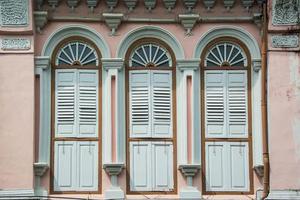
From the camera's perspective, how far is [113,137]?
15.7 metres

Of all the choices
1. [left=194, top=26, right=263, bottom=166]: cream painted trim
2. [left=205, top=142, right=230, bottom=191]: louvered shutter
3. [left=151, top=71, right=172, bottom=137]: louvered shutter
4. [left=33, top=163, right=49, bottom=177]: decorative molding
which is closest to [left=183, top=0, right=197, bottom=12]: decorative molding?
[left=194, top=26, right=263, bottom=166]: cream painted trim

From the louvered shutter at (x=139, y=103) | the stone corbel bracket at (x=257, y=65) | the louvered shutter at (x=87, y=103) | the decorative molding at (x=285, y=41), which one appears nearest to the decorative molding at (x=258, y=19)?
the decorative molding at (x=285, y=41)

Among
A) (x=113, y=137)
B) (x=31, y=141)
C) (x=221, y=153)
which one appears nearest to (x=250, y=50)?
(x=221, y=153)

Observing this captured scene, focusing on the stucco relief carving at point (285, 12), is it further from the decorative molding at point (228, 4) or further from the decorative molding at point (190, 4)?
the decorative molding at point (190, 4)

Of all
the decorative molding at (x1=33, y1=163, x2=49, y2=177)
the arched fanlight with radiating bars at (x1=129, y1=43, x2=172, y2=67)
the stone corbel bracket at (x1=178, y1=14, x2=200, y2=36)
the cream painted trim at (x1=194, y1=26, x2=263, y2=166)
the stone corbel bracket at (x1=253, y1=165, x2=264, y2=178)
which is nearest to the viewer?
the decorative molding at (x1=33, y1=163, x2=49, y2=177)

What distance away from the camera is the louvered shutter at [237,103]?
15.9 meters

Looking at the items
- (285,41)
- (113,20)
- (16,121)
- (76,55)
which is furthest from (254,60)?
(16,121)

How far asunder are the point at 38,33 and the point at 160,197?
3.66 meters

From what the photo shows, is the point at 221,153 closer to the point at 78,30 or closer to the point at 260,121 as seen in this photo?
the point at 260,121

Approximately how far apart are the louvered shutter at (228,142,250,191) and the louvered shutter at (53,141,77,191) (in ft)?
9.05

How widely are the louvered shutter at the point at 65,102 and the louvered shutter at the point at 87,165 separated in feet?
1.03

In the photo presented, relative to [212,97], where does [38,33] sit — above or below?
above

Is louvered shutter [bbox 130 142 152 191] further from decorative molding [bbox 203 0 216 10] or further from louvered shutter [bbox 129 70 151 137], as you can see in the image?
decorative molding [bbox 203 0 216 10]

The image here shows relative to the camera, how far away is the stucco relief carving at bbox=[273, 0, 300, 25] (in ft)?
51.8
